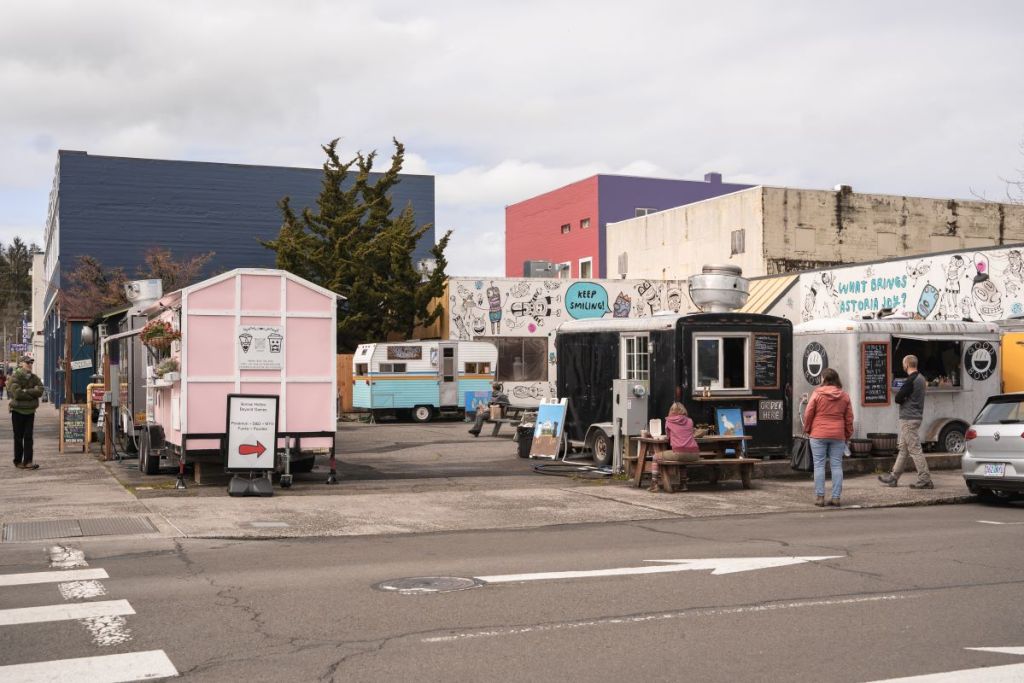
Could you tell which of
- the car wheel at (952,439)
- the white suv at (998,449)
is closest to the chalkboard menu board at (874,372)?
the car wheel at (952,439)

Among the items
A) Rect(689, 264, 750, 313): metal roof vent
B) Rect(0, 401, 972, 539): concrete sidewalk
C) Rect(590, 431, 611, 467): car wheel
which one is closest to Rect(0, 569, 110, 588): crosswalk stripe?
Rect(0, 401, 972, 539): concrete sidewalk

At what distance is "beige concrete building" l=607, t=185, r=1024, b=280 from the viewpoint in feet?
133

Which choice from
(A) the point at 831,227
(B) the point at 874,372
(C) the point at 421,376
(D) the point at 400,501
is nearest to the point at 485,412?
(C) the point at 421,376

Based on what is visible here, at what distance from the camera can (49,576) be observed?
29.5ft

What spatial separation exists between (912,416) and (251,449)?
30.5ft

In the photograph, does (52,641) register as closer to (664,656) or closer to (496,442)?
(664,656)

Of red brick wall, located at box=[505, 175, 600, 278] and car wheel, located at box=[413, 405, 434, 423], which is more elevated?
red brick wall, located at box=[505, 175, 600, 278]

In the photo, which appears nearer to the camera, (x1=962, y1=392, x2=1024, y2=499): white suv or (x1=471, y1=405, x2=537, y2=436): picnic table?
(x1=962, y1=392, x2=1024, y2=499): white suv

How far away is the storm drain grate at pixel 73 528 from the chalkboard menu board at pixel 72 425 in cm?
1019

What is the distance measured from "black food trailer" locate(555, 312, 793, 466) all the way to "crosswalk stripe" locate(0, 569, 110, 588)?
10.3 m

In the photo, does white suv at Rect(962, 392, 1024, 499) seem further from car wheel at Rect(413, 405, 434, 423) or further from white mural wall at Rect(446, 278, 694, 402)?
Result: white mural wall at Rect(446, 278, 694, 402)

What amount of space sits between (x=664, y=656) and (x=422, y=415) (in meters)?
28.4

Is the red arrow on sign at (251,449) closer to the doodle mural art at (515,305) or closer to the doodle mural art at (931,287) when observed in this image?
the doodle mural art at (931,287)

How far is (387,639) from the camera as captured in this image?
271 inches
